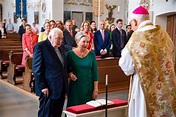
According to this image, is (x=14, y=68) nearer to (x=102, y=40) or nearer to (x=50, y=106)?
(x=102, y=40)

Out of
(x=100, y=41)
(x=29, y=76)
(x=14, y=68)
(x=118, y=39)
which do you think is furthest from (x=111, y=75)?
(x=14, y=68)

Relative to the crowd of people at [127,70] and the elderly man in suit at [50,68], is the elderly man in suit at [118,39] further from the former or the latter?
the elderly man in suit at [50,68]

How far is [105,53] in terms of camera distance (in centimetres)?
716

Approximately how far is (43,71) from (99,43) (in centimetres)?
400

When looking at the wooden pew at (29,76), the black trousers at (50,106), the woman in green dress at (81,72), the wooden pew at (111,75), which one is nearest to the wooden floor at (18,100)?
the wooden pew at (29,76)

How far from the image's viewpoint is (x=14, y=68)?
7.43 m

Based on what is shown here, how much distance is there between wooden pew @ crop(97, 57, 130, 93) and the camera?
259 inches

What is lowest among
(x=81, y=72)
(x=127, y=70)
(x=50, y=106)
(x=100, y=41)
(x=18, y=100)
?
(x=18, y=100)

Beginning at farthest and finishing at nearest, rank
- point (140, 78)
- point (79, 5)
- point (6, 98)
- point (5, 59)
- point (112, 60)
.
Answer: point (79, 5) < point (5, 59) < point (112, 60) < point (6, 98) < point (140, 78)

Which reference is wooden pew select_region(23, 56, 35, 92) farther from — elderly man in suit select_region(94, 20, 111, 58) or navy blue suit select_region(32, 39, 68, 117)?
navy blue suit select_region(32, 39, 68, 117)

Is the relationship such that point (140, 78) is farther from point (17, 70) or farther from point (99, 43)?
point (17, 70)

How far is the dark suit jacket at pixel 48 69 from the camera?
3.20 metres

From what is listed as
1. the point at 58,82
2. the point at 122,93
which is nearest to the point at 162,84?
the point at 58,82

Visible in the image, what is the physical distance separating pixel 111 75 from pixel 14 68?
8.29 ft
